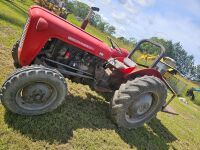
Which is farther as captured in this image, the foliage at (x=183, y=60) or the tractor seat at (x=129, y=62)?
the foliage at (x=183, y=60)

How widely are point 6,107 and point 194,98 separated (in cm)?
1874

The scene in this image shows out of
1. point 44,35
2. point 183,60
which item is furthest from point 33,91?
point 183,60

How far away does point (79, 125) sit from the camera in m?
5.77

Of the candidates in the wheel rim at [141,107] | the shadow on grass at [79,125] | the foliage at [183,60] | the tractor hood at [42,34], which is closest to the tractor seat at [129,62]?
the wheel rim at [141,107]

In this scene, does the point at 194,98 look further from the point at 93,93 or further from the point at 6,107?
the point at 6,107

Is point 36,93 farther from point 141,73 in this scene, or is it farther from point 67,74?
point 141,73

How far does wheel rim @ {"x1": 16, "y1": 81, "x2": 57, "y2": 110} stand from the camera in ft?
16.8

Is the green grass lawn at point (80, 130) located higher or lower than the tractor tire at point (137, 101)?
lower

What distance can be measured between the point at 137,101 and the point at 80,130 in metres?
1.52

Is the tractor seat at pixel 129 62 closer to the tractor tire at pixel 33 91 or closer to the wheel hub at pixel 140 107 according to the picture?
the wheel hub at pixel 140 107

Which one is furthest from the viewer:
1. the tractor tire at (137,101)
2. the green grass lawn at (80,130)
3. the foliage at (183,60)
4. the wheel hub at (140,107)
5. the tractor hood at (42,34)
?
the foliage at (183,60)

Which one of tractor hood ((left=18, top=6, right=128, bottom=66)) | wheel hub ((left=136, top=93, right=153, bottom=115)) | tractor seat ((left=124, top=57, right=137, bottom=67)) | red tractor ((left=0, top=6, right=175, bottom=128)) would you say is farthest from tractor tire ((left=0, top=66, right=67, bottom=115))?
tractor seat ((left=124, top=57, right=137, bottom=67))

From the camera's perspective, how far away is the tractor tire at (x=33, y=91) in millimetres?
A: 4848

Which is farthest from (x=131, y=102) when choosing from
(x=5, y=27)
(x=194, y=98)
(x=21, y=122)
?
(x=194, y=98)
